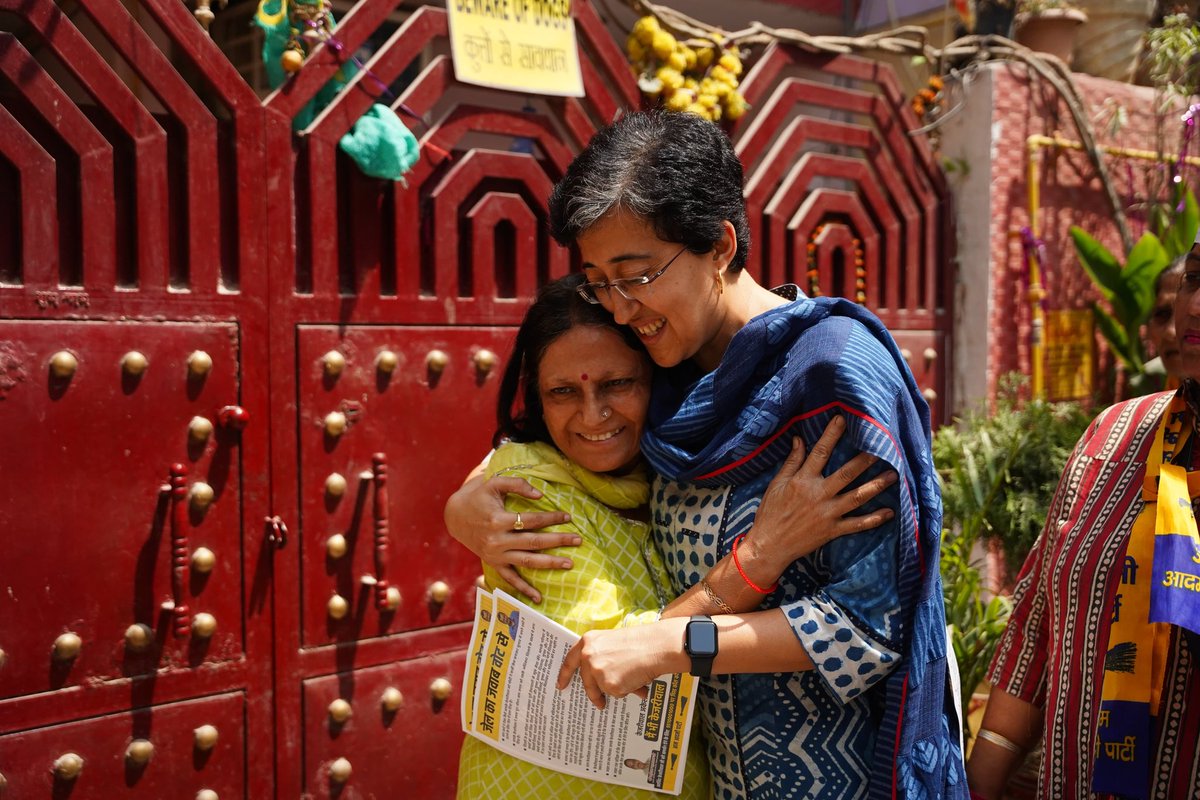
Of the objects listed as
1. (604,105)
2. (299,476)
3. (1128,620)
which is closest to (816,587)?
(1128,620)

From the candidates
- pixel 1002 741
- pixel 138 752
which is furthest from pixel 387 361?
pixel 1002 741

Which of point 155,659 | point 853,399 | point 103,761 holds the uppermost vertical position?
point 853,399

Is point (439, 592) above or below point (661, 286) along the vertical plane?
below

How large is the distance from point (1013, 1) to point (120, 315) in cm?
375

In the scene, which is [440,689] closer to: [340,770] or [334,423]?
[340,770]

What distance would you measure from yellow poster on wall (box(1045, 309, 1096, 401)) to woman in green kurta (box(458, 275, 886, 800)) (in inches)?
128

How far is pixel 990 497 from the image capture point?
3.85 m

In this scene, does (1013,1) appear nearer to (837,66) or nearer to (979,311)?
(837,66)

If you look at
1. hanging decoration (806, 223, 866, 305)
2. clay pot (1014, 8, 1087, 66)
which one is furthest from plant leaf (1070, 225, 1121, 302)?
hanging decoration (806, 223, 866, 305)

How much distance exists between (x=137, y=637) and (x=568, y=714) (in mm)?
1428

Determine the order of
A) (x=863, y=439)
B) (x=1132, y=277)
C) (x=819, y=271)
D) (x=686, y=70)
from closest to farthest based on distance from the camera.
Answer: (x=863, y=439)
(x=686, y=70)
(x=819, y=271)
(x=1132, y=277)

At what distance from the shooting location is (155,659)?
2.71m

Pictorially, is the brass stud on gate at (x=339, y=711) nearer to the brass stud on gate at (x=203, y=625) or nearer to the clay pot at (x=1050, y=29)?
the brass stud on gate at (x=203, y=625)

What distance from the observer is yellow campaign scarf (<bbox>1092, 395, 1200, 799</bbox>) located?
68.3 inches
